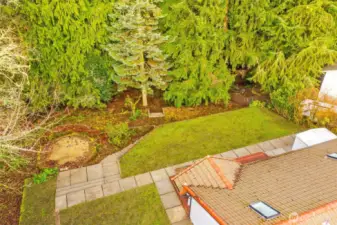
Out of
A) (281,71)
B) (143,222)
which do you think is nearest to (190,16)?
(281,71)

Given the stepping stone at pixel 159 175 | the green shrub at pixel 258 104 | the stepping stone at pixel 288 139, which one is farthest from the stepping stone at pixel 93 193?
the green shrub at pixel 258 104

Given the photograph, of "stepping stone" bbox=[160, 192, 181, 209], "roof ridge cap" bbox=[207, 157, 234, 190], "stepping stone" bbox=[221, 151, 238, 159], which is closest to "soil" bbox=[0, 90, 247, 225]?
"stepping stone" bbox=[160, 192, 181, 209]

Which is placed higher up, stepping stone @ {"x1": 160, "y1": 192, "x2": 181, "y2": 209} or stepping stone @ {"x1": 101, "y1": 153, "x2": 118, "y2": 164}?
stepping stone @ {"x1": 101, "y1": 153, "x2": 118, "y2": 164}

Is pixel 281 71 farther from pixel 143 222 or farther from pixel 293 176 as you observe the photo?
pixel 143 222

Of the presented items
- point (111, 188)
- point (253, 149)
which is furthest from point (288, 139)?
point (111, 188)

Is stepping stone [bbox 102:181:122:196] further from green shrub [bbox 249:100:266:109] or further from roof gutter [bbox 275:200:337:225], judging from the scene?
green shrub [bbox 249:100:266:109]

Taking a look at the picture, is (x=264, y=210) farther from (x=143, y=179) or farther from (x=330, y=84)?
(x=330, y=84)

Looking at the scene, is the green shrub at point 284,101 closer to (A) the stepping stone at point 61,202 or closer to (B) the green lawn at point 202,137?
(B) the green lawn at point 202,137
